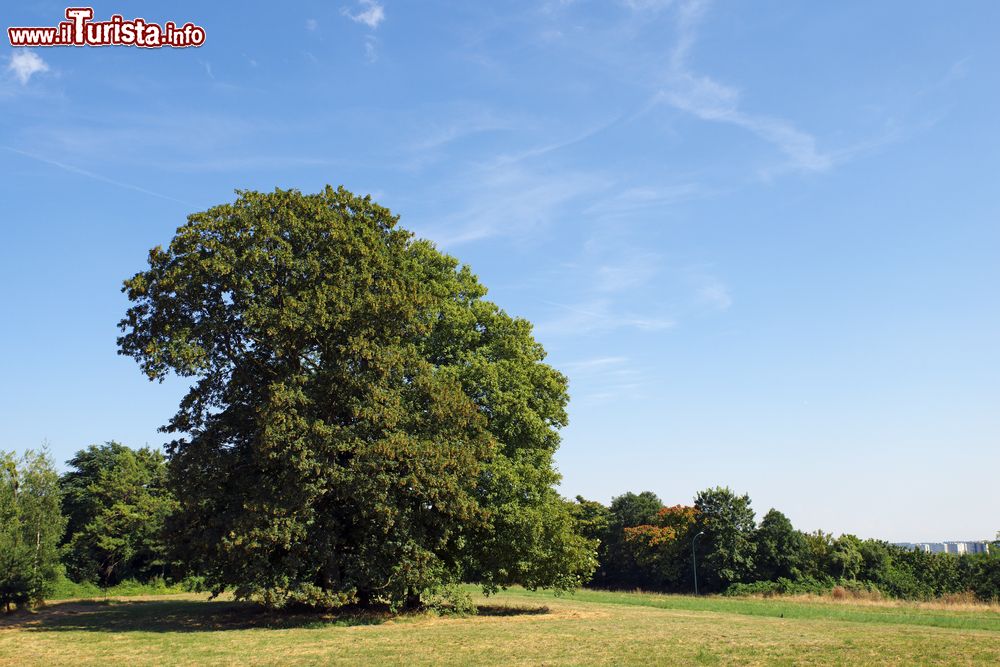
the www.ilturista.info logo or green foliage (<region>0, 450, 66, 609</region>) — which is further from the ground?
the www.ilturista.info logo

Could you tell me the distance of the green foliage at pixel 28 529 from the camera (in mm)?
33312

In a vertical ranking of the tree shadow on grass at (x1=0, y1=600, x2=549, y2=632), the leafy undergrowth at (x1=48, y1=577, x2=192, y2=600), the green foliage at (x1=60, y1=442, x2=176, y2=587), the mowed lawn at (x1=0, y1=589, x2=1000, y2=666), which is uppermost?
the green foliage at (x1=60, y1=442, x2=176, y2=587)

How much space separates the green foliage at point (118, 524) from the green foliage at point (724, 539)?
44.8 meters

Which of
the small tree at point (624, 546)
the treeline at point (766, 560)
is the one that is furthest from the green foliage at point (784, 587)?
the small tree at point (624, 546)

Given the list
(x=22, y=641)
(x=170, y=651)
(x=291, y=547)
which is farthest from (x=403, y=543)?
(x=22, y=641)

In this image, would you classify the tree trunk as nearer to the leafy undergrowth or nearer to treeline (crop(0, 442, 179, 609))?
treeline (crop(0, 442, 179, 609))

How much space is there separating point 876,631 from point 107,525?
52294 mm

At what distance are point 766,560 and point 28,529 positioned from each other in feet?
179

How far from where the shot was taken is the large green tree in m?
25.6

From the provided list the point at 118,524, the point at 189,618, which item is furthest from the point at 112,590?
the point at 189,618

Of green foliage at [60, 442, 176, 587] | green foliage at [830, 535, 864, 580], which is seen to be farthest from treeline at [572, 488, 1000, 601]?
green foliage at [60, 442, 176, 587]

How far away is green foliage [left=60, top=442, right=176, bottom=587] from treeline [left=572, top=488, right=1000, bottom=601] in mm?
32234

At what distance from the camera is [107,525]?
5538 cm

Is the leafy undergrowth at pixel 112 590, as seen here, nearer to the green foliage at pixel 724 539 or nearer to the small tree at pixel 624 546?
the small tree at pixel 624 546
